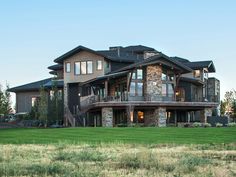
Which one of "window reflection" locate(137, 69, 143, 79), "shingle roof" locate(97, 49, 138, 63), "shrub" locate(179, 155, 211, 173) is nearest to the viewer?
"shrub" locate(179, 155, 211, 173)

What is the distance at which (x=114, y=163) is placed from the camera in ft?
46.1

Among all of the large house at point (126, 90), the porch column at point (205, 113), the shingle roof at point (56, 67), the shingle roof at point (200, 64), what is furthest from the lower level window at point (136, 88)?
the shingle roof at point (200, 64)

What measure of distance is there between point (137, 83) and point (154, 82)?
1.68 m

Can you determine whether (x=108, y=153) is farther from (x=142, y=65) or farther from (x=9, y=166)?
(x=142, y=65)

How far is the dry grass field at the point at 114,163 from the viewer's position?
12016mm

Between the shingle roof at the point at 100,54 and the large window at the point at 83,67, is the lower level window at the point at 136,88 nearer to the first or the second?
the shingle roof at the point at 100,54

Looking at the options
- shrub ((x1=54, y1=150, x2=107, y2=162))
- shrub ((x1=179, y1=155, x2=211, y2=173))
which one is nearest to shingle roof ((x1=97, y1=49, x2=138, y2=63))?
shrub ((x1=54, y1=150, x2=107, y2=162))

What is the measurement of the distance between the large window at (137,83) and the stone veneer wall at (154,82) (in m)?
0.53

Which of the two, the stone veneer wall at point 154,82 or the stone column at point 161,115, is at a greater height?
the stone veneer wall at point 154,82

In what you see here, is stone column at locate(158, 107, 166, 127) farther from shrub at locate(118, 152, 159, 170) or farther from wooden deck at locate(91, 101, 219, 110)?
shrub at locate(118, 152, 159, 170)

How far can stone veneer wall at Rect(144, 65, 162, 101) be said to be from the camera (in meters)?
43.8

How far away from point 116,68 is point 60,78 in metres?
8.33

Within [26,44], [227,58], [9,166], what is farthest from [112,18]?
[9,166]

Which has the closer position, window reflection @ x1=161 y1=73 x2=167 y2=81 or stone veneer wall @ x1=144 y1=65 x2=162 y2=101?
stone veneer wall @ x1=144 y1=65 x2=162 y2=101
